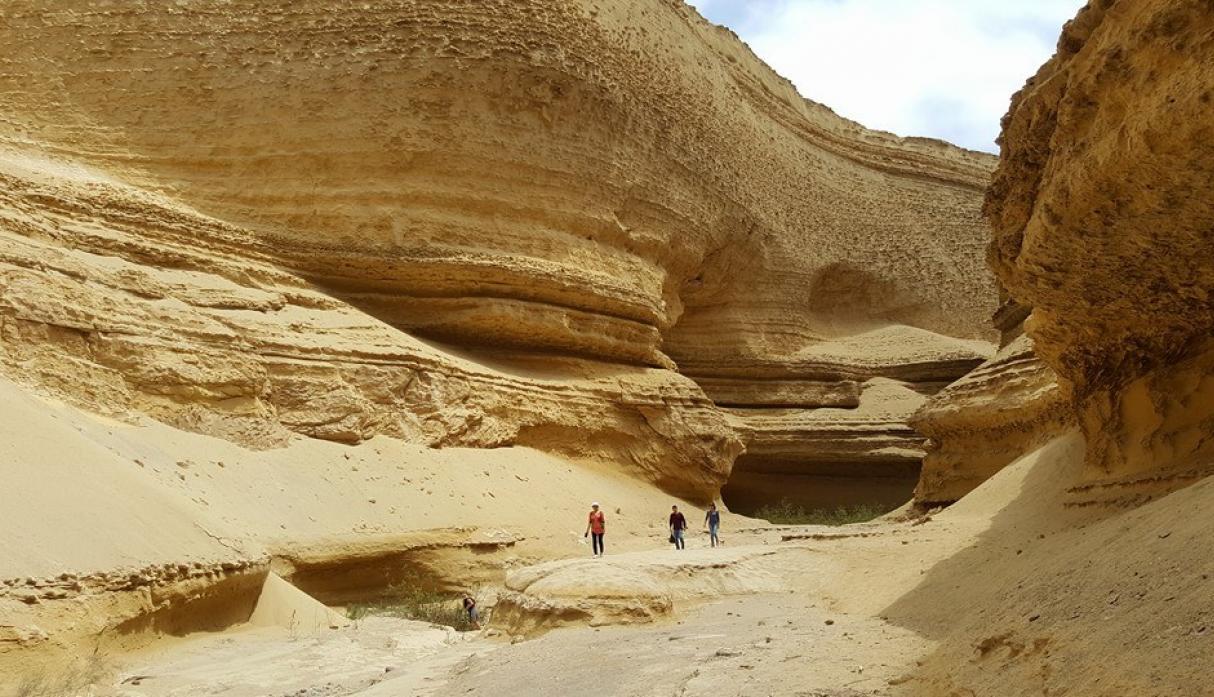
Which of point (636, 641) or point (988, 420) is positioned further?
point (988, 420)

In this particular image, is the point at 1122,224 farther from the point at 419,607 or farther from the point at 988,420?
the point at 988,420

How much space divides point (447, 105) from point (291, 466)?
796cm

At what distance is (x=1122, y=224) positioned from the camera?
229 inches

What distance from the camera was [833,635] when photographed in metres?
5.59

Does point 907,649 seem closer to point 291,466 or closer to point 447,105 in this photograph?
point 291,466

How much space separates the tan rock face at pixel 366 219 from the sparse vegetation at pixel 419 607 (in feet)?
8.49

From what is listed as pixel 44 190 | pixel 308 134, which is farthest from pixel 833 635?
pixel 308 134

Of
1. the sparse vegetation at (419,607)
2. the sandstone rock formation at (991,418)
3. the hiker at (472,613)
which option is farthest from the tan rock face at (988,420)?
the sparse vegetation at (419,607)

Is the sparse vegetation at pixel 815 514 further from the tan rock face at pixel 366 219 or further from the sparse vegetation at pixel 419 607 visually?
the sparse vegetation at pixel 419 607

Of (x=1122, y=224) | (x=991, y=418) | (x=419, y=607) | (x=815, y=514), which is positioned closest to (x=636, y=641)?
(x=1122, y=224)

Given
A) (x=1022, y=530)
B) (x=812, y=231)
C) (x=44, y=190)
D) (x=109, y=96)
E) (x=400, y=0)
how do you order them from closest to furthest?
(x=1022, y=530) < (x=44, y=190) < (x=109, y=96) < (x=400, y=0) < (x=812, y=231)

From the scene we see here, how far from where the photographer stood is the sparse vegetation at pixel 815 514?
877 inches

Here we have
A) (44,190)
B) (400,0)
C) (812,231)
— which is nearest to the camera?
(44,190)

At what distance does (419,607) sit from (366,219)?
801 cm
